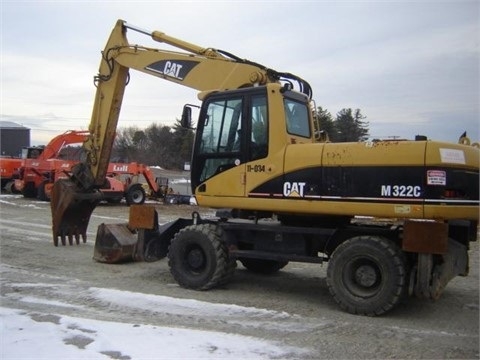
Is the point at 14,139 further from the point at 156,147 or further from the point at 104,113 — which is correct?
the point at 104,113

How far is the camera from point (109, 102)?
413 inches

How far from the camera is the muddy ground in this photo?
540cm

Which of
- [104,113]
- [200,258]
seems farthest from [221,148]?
[104,113]

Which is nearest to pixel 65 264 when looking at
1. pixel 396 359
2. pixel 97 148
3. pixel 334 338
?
pixel 97 148

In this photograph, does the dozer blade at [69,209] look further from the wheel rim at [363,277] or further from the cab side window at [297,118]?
the wheel rim at [363,277]

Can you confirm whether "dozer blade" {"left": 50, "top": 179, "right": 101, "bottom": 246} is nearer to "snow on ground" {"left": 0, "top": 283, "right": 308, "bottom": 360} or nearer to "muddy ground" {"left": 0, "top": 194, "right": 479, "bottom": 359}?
"muddy ground" {"left": 0, "top": 194, "right": 479, "bottom": 359}

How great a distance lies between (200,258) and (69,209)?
12.8 ft

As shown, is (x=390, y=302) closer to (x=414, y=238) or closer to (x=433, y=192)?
(x=414, y=238)

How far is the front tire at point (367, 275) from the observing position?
6.29m

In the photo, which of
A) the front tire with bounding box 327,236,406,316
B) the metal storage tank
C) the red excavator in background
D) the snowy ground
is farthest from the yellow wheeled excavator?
the metal storage tank

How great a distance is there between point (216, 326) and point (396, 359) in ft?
6.34

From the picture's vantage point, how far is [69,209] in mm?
10461

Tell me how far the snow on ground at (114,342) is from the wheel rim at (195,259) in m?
2.11

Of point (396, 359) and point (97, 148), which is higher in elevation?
point (97, 148)
